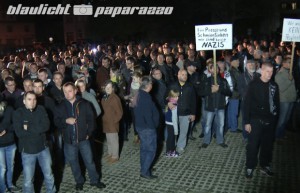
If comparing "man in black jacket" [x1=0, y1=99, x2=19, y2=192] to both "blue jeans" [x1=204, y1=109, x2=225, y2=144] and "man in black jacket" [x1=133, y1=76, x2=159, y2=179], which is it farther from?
"blue jeans" [x1=204, y1=109, x2=225, y2=144]

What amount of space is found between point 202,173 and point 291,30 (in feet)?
14.8

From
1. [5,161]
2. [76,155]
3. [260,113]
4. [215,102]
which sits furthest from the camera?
[215,102]

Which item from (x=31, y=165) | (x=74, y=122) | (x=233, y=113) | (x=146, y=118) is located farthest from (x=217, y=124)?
(x=31, y=165)

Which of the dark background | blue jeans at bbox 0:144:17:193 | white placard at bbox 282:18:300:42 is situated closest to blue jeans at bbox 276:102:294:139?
white placard at bbox 282:18:300:42

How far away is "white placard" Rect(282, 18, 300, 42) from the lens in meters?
8.88

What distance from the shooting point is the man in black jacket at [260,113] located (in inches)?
255

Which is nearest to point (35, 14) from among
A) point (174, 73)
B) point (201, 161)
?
point (174, 73)

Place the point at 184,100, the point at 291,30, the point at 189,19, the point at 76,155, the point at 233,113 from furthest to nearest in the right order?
the point at 189,19 → the point at 233,113 → the point at 291,30 → the point at 184,100 → the point at 76,155

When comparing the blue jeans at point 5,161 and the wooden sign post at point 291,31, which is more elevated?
the wooden sign post at point 291,31

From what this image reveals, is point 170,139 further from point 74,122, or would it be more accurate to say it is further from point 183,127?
point 74,122

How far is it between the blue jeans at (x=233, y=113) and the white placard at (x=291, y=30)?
Result: 6.67 ft

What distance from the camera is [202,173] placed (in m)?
7.03

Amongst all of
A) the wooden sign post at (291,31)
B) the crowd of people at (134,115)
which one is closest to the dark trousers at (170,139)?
the crowd of people at (134,115)

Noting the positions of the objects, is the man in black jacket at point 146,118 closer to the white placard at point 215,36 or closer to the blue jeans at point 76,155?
the blue jeans at point 76,155
